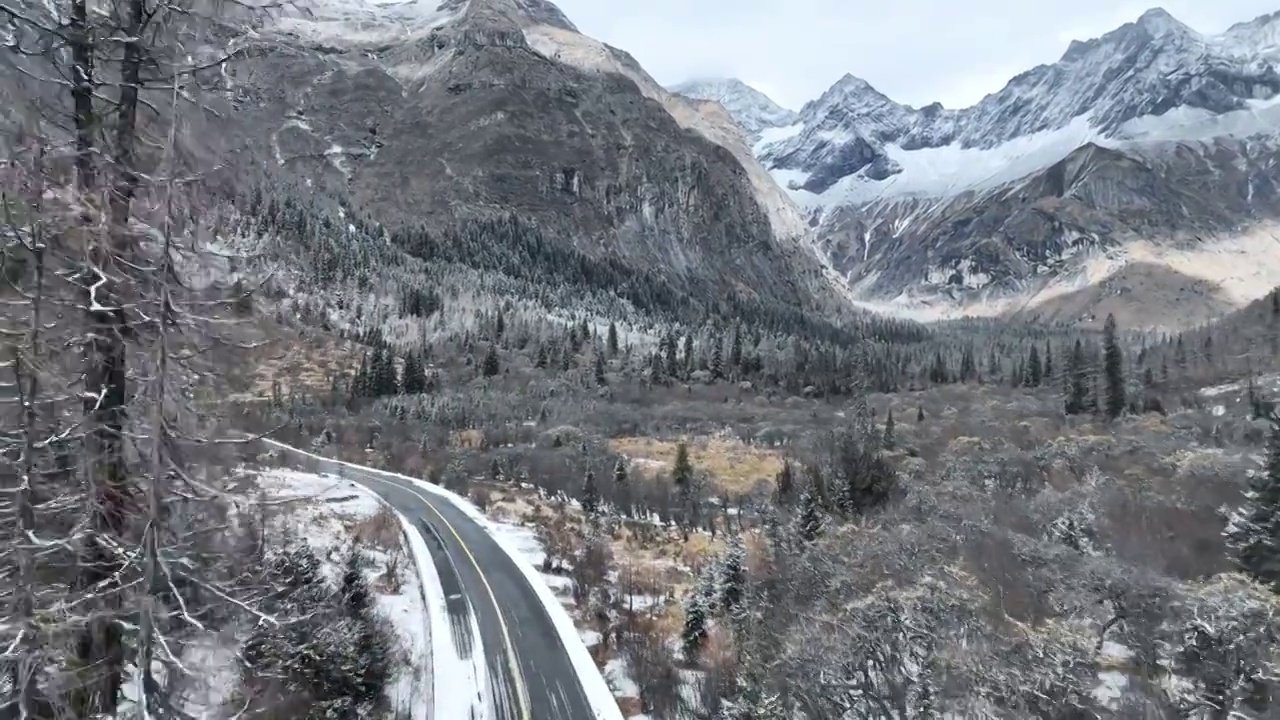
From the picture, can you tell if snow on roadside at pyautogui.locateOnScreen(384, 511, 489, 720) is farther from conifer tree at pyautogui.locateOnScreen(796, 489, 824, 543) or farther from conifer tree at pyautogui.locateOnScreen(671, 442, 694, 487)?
conifer tree at pyautogui.locateOnScreen(671, 442, 694, 487)

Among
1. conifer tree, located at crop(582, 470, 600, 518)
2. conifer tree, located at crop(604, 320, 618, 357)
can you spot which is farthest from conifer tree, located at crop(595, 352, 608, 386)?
A: conifer tree, located at crop(582, 470, 600, 518)

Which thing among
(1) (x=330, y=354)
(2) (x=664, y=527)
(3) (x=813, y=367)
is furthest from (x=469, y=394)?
(3) (x=813, y=367)

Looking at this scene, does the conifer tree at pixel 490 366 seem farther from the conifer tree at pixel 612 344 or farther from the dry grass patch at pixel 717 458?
the dry grass patch at pixel 717 458

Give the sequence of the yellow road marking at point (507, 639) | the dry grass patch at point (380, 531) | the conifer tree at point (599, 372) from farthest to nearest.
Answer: the conifer tree at point (599, 372), the dry grass patch at point (380, 531), the yellow road marking at point (507, 639)

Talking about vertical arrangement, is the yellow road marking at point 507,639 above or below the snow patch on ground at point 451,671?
below

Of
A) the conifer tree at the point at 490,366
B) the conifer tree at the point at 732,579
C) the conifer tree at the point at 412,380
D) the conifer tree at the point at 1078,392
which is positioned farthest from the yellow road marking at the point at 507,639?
the conifer tree at the point at 490,366

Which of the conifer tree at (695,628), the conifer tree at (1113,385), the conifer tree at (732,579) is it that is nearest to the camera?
the conifer tree at (695,628)

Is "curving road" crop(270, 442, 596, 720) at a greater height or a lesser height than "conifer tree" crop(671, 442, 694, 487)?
greater

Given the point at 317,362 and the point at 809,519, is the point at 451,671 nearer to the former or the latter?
the point at 809,519
